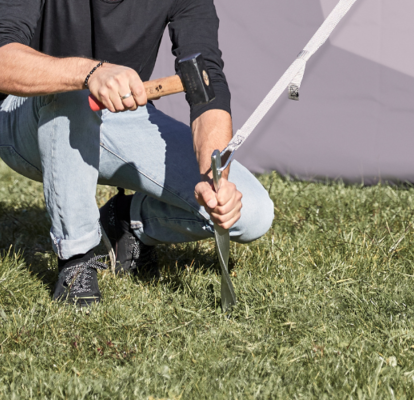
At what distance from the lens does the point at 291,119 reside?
12.8 ft

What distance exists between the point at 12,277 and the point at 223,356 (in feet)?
3.45

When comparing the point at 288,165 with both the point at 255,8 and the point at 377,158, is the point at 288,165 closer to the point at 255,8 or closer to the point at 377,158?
the point at 377,158

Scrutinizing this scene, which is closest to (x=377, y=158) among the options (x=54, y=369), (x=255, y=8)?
(x=255, y=8)

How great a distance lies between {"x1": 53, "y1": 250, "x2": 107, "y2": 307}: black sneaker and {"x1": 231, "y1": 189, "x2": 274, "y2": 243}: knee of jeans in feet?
1.93

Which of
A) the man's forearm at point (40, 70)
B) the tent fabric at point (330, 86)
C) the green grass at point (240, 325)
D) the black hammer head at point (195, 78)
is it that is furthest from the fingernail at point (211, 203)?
the tent fabric at point (330, 86)

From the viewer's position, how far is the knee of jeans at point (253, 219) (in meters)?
2.34

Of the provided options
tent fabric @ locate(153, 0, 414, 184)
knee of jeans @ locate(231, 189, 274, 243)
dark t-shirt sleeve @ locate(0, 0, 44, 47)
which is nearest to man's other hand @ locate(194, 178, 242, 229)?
knee of jeans @ locate(231, 189, 274, 243)

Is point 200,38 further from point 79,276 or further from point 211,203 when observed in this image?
point 79,276

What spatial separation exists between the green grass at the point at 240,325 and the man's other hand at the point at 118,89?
796 millimetres

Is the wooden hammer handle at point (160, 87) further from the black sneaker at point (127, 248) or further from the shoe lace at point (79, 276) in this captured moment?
the black sneaker at point (127, 248)

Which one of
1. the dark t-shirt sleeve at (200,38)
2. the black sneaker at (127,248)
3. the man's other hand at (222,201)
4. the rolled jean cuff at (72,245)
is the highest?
the dark t-shirt sleeve at (200,38)

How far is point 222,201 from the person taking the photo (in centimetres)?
198

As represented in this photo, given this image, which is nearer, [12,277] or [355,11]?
[12,277]

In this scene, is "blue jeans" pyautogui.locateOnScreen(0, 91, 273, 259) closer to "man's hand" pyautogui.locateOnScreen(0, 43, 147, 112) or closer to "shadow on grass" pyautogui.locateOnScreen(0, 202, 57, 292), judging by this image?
"man's hand" pyautogui.locateOnScreen(0, 43, 147, 112)
